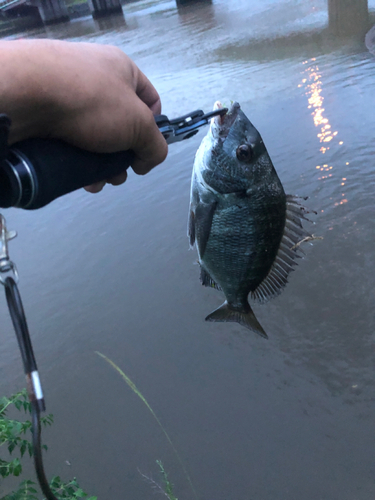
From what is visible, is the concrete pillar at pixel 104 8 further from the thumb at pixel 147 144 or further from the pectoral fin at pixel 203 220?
the thumb at pixel 147 144

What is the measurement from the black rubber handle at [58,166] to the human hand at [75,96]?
0.03 m

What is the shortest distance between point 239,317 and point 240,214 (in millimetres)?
521

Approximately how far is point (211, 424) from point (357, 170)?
10.7 feet

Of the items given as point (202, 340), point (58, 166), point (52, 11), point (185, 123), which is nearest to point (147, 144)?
point (185, 123)

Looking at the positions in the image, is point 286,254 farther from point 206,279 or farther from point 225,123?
point 225,123

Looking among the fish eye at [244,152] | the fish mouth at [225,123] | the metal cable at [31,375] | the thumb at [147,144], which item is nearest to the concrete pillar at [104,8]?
the fish mouth at [225,123]

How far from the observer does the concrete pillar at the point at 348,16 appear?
9.56 m

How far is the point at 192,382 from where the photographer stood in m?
2.72

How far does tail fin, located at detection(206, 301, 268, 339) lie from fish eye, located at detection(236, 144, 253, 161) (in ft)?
2.36

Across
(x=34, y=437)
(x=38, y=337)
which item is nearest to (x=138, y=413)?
(x=38, y=337)

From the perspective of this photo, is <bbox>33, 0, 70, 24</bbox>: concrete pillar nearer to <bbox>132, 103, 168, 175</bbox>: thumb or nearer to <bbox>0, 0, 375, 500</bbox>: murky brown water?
<bbox>0, 0, 375, 500</bbox>: murky brown water

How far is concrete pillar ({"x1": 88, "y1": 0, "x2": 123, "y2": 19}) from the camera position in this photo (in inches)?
1156

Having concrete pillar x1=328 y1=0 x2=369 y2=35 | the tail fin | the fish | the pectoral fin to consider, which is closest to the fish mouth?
the fish

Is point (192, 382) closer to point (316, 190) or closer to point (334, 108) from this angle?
point (316, 190)
